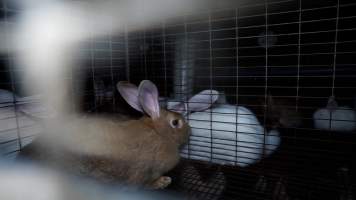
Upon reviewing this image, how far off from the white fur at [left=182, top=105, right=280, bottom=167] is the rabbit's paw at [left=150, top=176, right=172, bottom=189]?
30cm

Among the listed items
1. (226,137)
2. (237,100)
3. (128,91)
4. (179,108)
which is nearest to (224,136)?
(226,137)

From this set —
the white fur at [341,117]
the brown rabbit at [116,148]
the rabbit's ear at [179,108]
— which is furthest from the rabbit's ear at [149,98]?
the white fur at [341,117]

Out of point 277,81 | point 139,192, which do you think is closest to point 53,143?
point 139,192

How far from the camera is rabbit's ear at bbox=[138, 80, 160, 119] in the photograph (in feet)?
4.65

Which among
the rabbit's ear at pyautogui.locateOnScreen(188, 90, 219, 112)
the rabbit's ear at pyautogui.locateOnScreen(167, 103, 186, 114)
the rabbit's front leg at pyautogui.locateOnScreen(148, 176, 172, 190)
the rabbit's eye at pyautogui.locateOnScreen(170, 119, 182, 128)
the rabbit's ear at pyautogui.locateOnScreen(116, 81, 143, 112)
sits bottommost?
the rabbit's front leg at pyautogui.locateOnScreen(148, 176, 172, 190)

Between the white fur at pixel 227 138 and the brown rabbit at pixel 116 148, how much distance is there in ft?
0.73

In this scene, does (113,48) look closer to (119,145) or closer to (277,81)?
(119,145)

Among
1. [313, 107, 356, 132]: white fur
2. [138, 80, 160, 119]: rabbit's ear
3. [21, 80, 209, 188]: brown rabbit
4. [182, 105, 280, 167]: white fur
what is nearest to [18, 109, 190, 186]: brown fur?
[21, 80, 209, 188]: brown rabbit

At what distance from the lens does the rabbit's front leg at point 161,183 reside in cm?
135

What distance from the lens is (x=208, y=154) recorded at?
163 cm

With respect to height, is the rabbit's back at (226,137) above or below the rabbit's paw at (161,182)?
above

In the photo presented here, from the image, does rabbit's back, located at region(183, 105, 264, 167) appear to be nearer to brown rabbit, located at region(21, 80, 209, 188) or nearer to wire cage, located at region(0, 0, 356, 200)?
wire cage, located at region(0, 0, 356, 200)

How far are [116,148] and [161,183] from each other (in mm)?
313

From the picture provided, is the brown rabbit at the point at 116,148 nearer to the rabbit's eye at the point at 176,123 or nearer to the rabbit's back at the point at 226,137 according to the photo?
the rabbit's eye at the point at 176,123
